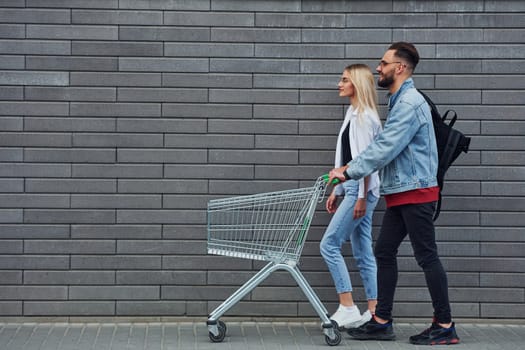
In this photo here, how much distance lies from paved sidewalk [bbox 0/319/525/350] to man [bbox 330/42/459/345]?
0.24 m

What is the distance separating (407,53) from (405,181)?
2.99 feet

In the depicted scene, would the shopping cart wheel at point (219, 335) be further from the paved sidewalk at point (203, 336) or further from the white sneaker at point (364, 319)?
the white sneaker at point (364, 319)

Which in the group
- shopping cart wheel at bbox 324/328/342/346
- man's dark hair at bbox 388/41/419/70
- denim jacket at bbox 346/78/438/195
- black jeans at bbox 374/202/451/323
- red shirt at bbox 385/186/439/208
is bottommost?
shopping cart wheel at bbox 324/328/342/346

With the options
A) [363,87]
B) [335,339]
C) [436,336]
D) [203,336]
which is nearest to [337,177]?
[363,87]

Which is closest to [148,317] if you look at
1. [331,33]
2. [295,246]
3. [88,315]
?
[88,315]

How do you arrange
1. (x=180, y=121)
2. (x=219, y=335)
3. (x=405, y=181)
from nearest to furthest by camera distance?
(x=405, y=181)
(x=219, y=335)
(x=180, y=121)

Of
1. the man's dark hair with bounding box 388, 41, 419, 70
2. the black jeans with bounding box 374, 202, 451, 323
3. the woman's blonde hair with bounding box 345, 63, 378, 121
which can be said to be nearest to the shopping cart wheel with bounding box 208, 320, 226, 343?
the black jeans with bounding box 374, 202, 451, 323

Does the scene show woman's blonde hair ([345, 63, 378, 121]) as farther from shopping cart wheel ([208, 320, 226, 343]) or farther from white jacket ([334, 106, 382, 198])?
shopping cart wheel ([208, 320, 226, 343])

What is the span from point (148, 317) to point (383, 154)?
2.29 meters

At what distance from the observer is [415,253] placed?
7.45 m

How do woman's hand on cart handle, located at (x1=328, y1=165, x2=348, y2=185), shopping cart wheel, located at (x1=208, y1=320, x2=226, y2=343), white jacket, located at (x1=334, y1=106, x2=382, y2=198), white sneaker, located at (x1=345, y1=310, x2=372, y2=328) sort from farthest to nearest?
white sneaker, located at (x1=345, y1=310, x2=372, y2=328)
white jacket, located at (x1=334, y1=106, x2=382, y2=198)
shopping cart wheel, located at (x1=208, y1=320, x2=226, y2=343)
woman's hand on cart handle, located at (x1=328, y1=165, x2=348, y2=185)

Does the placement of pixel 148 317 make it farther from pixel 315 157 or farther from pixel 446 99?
pixel 446 99

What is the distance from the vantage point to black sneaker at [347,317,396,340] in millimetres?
7555

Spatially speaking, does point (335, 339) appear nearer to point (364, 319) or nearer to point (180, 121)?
point (364, 319)
